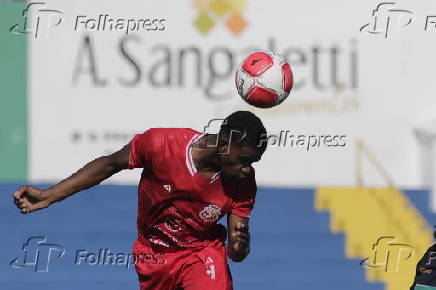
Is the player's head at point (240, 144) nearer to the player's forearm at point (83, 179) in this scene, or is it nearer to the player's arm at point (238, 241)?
the player's arm at point (238, 241)

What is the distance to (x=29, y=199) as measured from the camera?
5.02 metres

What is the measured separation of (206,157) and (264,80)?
617mm

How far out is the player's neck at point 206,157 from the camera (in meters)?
5.36

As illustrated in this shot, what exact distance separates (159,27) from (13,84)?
5.97 feet

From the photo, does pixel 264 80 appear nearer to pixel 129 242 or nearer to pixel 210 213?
pixel 210 213

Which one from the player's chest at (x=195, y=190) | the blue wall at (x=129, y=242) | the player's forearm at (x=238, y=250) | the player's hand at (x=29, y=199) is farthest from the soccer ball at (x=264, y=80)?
the blue wall at (x=129, y=242)

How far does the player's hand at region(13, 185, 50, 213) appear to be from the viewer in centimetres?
498

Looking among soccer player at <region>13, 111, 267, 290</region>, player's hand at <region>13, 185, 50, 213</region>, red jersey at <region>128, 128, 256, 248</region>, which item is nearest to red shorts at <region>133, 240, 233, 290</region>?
soccer player at <region>13, 111, 267, 290</region>

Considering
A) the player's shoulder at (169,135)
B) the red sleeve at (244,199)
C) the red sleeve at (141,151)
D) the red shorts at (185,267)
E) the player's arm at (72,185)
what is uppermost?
the player's shoulder at (169,135)

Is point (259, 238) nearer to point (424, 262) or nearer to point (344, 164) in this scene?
point (344, 164)

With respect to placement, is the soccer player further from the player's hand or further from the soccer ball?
the soccer ball

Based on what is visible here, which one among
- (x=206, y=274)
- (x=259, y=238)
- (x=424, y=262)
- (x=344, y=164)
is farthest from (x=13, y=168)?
(x=424, y=262)

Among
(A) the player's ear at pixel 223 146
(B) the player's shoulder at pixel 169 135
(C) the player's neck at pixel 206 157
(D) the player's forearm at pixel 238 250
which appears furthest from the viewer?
(B) the player's shoulder at pixel 169 135

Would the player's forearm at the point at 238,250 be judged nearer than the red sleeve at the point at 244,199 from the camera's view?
Yes
